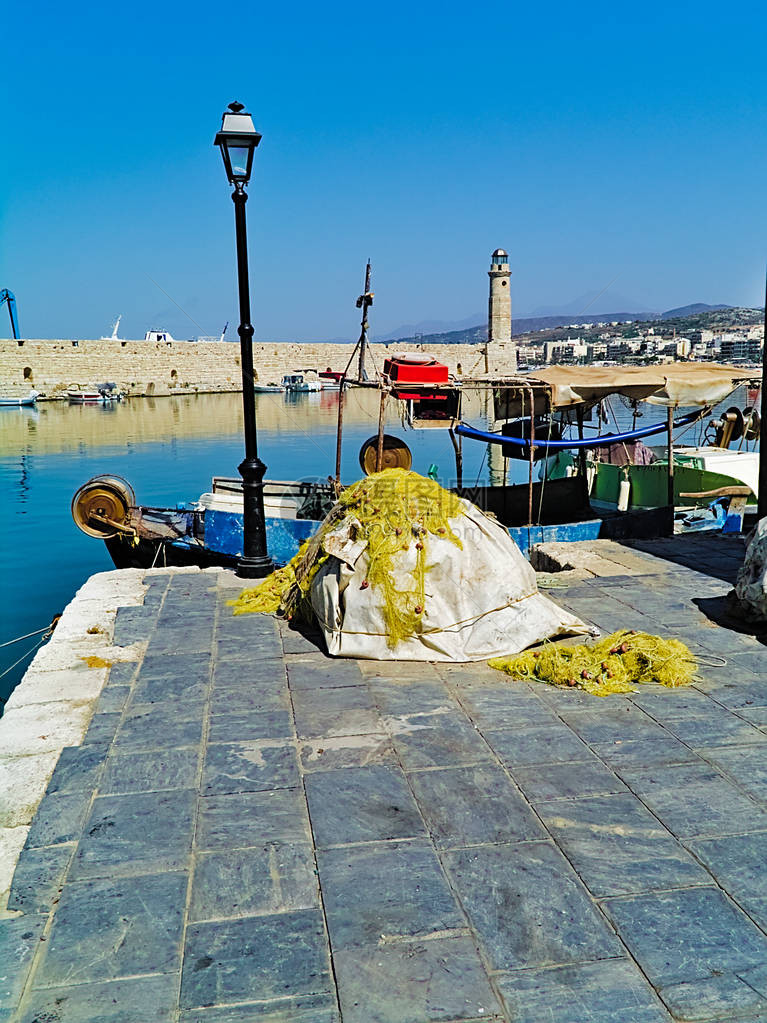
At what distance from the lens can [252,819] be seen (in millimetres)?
3178

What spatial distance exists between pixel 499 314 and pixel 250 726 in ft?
212

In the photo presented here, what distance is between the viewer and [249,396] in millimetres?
6793

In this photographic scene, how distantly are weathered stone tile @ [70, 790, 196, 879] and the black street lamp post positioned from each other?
365cm

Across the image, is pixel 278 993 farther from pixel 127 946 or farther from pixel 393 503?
pixel 393 503

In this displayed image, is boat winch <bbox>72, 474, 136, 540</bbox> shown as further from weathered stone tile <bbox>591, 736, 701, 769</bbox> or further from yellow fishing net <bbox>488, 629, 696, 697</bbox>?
weathered stone tile <bbox>591, 736, 701, 769</bbox>

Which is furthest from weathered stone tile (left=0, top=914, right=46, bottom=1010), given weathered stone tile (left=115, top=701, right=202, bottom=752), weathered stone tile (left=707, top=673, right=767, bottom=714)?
weathered stone tile (left=707, top=673, right=767, bottom=714)

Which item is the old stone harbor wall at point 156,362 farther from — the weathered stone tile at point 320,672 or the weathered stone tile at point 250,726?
the weathered stone tile at point 250,726

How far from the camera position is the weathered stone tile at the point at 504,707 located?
13.3ft

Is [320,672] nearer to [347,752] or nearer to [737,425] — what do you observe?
[347,752]

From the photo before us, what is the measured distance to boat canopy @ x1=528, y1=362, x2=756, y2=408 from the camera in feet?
31.8

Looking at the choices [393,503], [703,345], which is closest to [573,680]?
[393,503]

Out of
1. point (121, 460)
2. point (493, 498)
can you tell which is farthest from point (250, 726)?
point (121, 460)

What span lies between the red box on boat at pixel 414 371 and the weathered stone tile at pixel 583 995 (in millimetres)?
7654

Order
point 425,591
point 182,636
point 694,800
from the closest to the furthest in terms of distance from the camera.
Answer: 1. point 694,800
2. point 425,591
3. point 182,636
